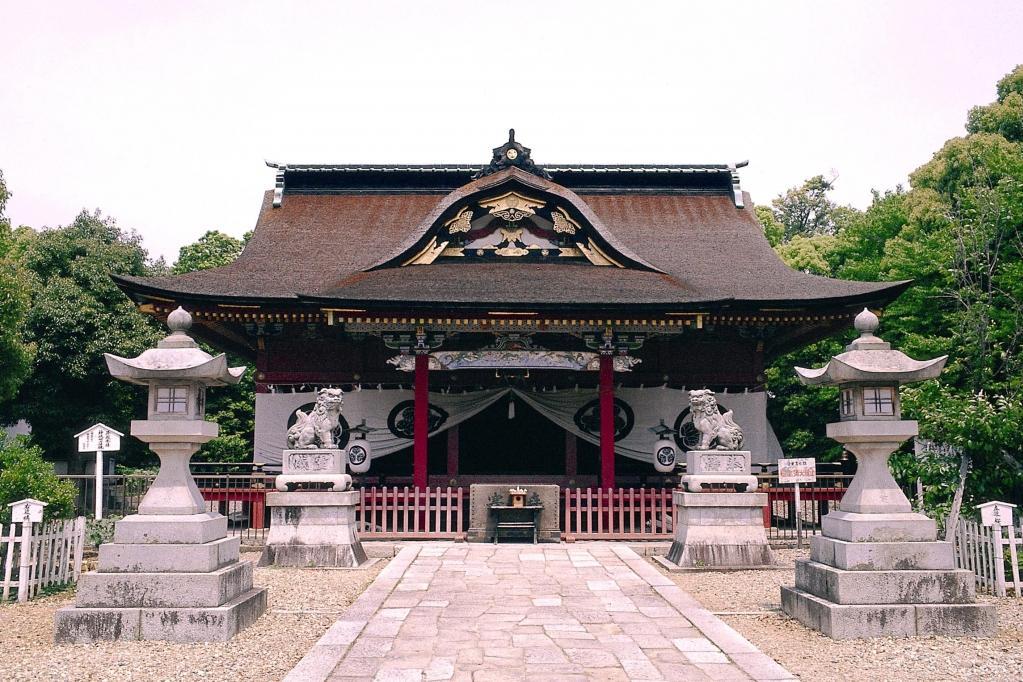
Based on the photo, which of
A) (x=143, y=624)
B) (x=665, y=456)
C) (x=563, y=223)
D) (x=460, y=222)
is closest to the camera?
(x=143, y=624)

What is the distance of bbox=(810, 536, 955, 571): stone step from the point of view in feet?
23.8

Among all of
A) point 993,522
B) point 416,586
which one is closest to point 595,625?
point 416,586

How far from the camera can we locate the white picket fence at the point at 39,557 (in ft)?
30.0

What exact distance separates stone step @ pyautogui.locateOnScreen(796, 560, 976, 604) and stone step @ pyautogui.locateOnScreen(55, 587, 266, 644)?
17.3 ft

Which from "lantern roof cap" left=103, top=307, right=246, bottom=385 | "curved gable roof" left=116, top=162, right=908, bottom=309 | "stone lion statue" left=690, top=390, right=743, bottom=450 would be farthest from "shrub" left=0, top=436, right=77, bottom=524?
"stone lion statue" left=690, top=390, right=743, bottom=450

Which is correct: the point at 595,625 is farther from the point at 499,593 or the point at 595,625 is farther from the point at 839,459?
the point at 839,459

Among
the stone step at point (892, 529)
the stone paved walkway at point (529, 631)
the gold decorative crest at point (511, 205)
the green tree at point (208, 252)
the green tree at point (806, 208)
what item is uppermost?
the green tree at point (806, 208)

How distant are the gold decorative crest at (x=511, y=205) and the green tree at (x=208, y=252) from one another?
1776 cm

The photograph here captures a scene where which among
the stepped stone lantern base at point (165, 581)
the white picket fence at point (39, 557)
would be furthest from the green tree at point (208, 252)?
the stepped stone lantern base at point (165, 581)

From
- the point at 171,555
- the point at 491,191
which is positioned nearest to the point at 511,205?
the point at 491,191

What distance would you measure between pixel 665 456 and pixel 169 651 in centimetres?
1175

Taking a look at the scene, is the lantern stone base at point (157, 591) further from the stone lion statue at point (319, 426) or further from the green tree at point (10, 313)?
the green tree at point (10, 313)

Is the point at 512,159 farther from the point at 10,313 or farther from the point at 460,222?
the point at 10,313

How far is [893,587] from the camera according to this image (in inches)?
282
